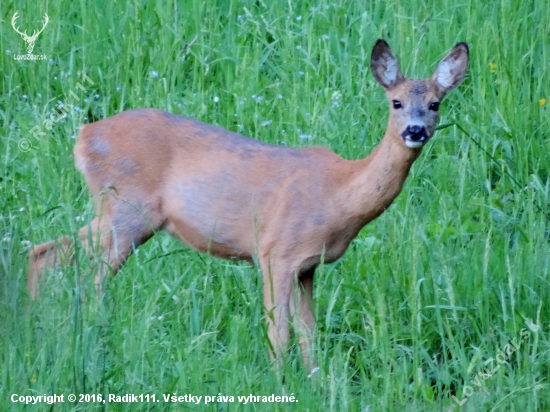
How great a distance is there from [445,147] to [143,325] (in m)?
2.94

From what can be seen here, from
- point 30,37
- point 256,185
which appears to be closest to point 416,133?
point 256,185

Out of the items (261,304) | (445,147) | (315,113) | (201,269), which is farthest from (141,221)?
(445,147)

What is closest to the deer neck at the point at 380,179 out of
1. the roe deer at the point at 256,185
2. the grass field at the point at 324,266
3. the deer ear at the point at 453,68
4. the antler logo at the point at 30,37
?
the roe deer at the point at 256,185

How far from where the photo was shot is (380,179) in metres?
4.72

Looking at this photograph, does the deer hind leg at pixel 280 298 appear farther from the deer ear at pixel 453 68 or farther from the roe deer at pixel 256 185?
the deer ear at pixel 453 68

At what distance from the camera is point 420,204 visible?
19.1 ft

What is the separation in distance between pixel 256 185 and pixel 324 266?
694 mm

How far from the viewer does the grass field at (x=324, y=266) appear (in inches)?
141

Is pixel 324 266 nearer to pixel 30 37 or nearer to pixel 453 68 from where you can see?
pixel 453 68

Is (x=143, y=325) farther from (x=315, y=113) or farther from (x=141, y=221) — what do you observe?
(x=315, y=113)

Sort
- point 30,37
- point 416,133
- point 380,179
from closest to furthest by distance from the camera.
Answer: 1. point 416,133
2. point 380,179
3. point 30,37

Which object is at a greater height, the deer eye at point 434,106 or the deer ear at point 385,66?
the deer ear at point 385,66

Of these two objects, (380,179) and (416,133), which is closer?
(416,133)

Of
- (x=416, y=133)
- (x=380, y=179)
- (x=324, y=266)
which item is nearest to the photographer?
(x=324, y=266)
